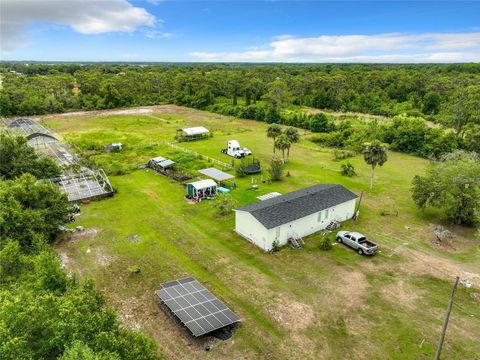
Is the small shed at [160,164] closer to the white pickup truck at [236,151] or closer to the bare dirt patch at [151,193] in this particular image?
the bare dirt patch at [151,193]

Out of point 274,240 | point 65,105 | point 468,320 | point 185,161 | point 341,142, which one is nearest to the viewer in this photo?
point 468,320

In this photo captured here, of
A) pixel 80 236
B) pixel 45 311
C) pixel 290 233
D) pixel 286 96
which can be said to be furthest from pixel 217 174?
pixel 286 96

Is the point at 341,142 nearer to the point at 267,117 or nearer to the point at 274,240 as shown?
the point at 267,117

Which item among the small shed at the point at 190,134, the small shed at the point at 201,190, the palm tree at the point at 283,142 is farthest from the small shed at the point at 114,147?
the palm tree at the point at 283,142

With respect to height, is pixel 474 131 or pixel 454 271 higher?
pixel 474 131

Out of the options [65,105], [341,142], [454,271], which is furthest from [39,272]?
[65,105]

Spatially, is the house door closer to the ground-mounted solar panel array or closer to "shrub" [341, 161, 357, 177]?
"shrub" [341, 161, 357, 177]
